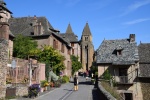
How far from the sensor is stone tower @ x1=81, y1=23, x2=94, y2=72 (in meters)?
91.9

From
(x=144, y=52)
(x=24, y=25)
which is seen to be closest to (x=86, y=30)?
(x=24, y=25)

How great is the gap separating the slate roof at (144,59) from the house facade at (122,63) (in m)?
1.06

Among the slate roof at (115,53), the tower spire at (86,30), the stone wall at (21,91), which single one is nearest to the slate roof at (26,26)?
the slate roof at (115,53)

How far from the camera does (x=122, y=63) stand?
109 ft

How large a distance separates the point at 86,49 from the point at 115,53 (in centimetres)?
5878

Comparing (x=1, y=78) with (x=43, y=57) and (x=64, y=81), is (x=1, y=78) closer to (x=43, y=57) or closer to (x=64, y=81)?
(x=43, y=57)

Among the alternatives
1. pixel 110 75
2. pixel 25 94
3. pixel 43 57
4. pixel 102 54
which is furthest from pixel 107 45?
pixel 25 94

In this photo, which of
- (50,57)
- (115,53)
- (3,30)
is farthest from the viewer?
(115,53)

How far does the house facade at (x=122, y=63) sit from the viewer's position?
32.6 metres

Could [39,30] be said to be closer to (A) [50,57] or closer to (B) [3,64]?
(A) [50,57]

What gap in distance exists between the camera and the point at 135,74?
108ft

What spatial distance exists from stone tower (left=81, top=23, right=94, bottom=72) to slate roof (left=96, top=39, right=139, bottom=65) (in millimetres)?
53218

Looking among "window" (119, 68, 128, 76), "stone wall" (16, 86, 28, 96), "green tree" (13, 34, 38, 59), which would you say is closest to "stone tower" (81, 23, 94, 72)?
"window" (119, 68, 128, 76)

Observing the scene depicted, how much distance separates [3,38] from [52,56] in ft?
50.0
